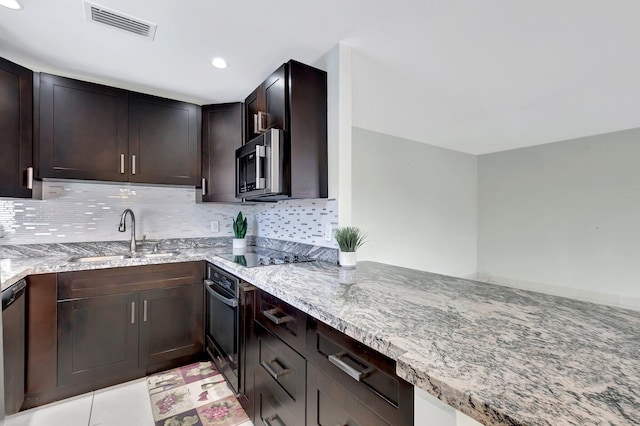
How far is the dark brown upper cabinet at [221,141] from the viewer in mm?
2584

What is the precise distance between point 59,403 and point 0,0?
89.9 inches

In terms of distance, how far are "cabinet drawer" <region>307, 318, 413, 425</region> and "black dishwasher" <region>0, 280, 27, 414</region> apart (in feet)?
5.29

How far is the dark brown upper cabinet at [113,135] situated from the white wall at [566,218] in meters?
4.16

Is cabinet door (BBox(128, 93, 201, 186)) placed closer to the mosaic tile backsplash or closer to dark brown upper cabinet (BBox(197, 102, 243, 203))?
dark brown upper cabinet (BBox(197, 102, 243, 203))

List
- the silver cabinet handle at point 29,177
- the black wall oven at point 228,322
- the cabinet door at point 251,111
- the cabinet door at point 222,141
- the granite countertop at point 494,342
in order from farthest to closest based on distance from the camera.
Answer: the cabinet door at point 222,141, the cabinet door at point 251,111, the silver cabinet handle at point 29,177, the black wall oven at point 228,322, the granite countertop at point 494,342

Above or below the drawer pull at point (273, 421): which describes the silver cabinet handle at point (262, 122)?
above

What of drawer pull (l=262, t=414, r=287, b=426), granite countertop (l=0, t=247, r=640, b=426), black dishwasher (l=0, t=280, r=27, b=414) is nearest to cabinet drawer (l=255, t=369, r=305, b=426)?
drawer pull (l=262, t=414, r=287, b=426)

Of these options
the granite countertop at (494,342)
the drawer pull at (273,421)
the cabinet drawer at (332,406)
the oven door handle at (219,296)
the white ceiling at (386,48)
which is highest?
the white ceiling at (386,48)

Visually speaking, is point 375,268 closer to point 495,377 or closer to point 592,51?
point 495,377

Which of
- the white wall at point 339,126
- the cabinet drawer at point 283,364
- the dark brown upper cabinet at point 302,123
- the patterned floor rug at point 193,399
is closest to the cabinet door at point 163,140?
the dark brown upper cabinet at point 302,123

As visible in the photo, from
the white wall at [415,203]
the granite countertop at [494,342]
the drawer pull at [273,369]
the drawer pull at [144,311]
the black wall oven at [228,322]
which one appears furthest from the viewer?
the white wall at [415,203]

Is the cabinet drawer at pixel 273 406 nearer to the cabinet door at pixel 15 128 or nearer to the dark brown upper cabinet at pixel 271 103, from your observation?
the dark brown upper cabinet at pixel 271 103

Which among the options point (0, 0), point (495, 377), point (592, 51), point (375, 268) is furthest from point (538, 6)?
point (0, 0)

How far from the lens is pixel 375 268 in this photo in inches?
69.5
